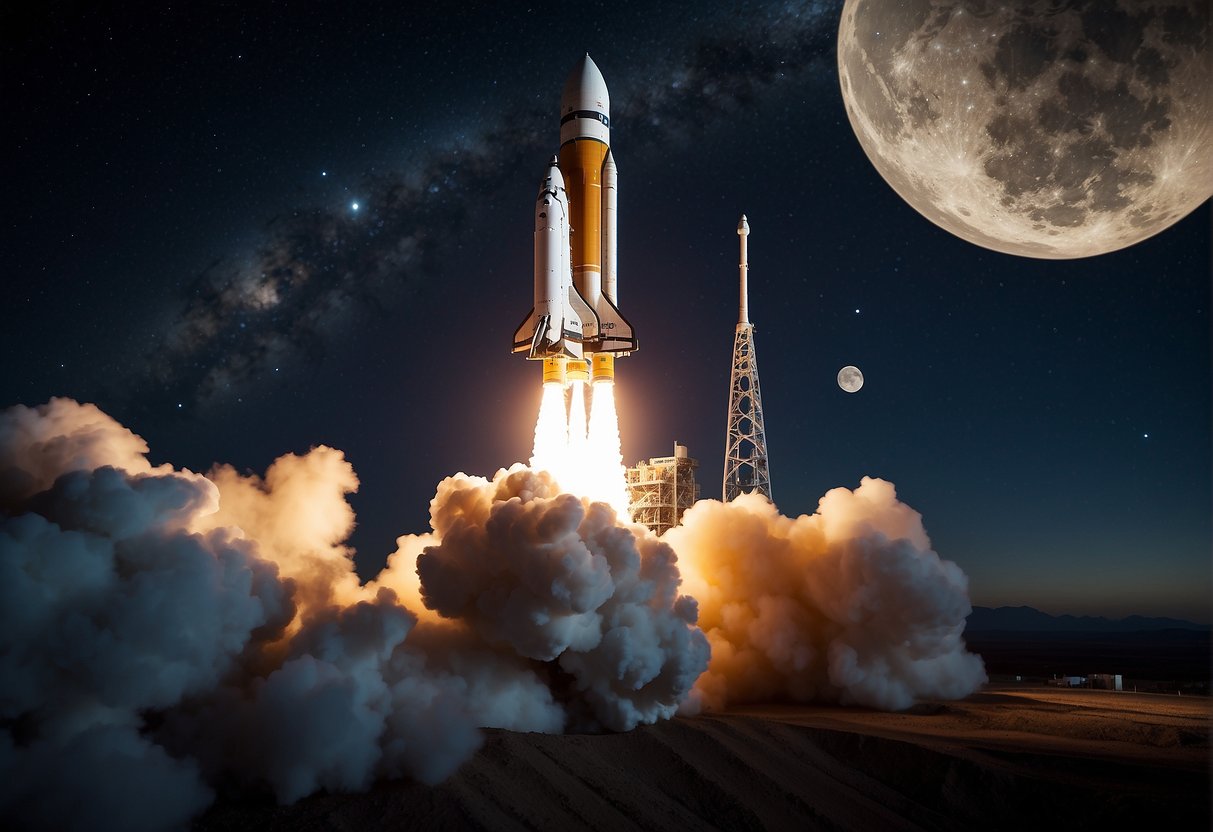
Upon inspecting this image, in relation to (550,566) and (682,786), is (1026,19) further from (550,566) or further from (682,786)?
(682,786)

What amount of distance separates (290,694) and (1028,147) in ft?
47.3

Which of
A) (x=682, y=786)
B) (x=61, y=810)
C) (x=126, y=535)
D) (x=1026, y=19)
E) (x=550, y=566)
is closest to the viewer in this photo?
(x=61, y=810)

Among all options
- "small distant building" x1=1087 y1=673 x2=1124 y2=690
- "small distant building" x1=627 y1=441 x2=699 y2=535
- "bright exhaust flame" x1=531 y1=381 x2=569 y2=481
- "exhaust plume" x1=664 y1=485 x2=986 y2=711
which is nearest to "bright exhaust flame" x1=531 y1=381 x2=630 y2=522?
"bright exhaust flame" x1=531 y1=381 x2=569 y2=481

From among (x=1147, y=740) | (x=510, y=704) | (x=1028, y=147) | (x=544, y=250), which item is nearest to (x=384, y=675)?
(x=510, y=704)

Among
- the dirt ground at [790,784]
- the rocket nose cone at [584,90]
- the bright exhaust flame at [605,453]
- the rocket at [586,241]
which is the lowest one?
the dirt ground at [790,784]

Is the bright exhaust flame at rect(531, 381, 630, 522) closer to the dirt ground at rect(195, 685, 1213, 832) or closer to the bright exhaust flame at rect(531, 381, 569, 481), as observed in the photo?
the bright exhaust flame at rect(531, 381, 569, 481)

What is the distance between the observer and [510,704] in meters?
19.6

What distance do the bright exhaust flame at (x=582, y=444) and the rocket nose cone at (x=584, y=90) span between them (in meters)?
7.36

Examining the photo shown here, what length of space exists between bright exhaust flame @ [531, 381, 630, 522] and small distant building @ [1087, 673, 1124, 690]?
17931mm

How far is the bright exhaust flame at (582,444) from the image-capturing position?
2525cm

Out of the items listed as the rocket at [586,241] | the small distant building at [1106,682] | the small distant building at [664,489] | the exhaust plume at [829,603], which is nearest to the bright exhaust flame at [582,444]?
the rocket at [586,241]

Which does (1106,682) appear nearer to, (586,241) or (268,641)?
(586,241)

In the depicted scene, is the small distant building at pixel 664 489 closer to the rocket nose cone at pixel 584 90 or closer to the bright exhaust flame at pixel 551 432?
the bright exhaust flame at pixel 551 432

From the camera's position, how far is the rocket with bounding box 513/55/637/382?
82.9 ft
